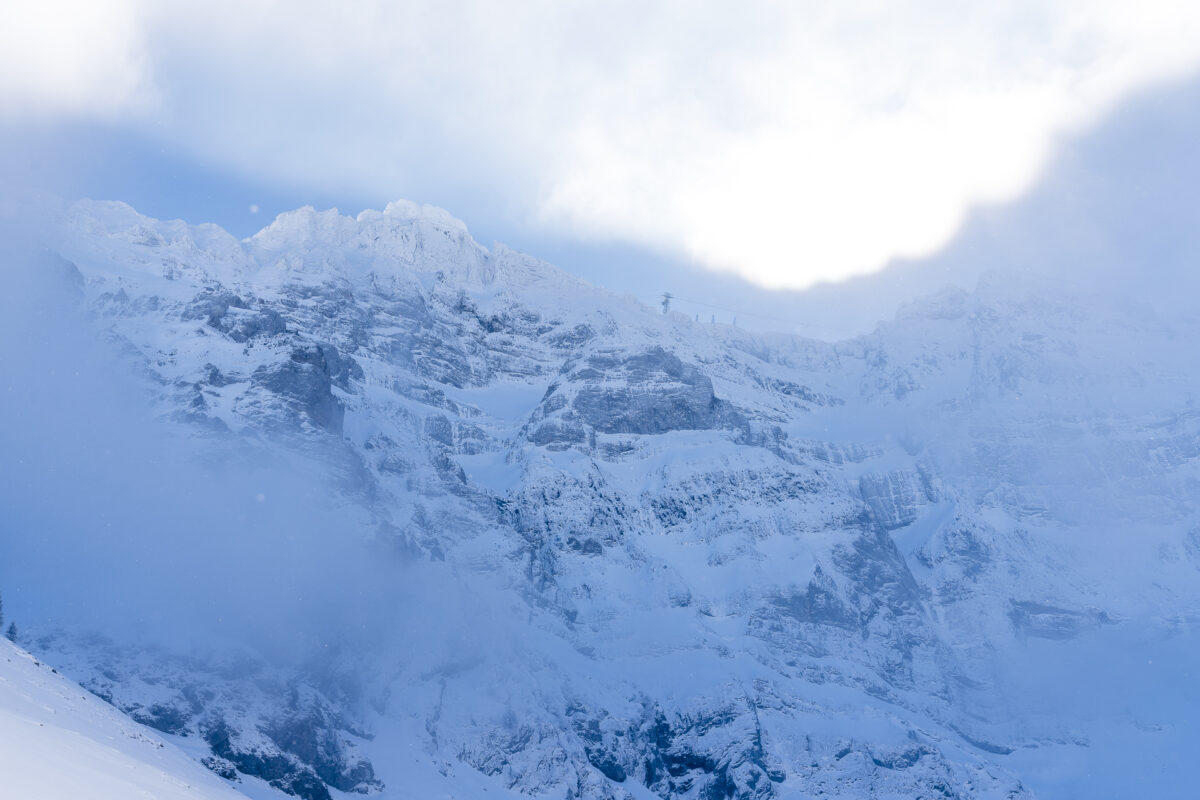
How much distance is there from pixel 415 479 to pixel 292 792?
7476 cm

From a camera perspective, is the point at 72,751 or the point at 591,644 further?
the point at 591,644

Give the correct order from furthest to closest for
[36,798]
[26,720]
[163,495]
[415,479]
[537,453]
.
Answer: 1. [537,453]
2. [415,479]
3. [163,495]
4. [26,720]
5. [36,798]

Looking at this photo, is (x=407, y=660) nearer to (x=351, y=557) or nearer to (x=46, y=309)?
(x=351, y=557)

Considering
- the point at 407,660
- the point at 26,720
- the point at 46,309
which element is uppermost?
the point at 46,309

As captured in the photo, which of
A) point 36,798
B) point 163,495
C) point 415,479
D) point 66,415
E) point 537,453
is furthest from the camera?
point 537,453

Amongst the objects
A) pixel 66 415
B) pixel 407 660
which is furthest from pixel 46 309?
pixel 407 660

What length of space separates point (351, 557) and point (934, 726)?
304ft

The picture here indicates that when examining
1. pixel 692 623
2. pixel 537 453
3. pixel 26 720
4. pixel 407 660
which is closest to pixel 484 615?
pixel 407 660

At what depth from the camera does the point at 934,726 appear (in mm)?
159375

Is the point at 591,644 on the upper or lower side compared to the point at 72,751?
lower

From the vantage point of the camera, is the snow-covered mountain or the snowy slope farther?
the snow-covered mountain

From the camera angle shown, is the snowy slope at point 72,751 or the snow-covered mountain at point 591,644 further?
the snow-covered mountain at point 591,644

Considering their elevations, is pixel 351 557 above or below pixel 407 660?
above

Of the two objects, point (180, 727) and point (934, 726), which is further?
point (934, 726)
